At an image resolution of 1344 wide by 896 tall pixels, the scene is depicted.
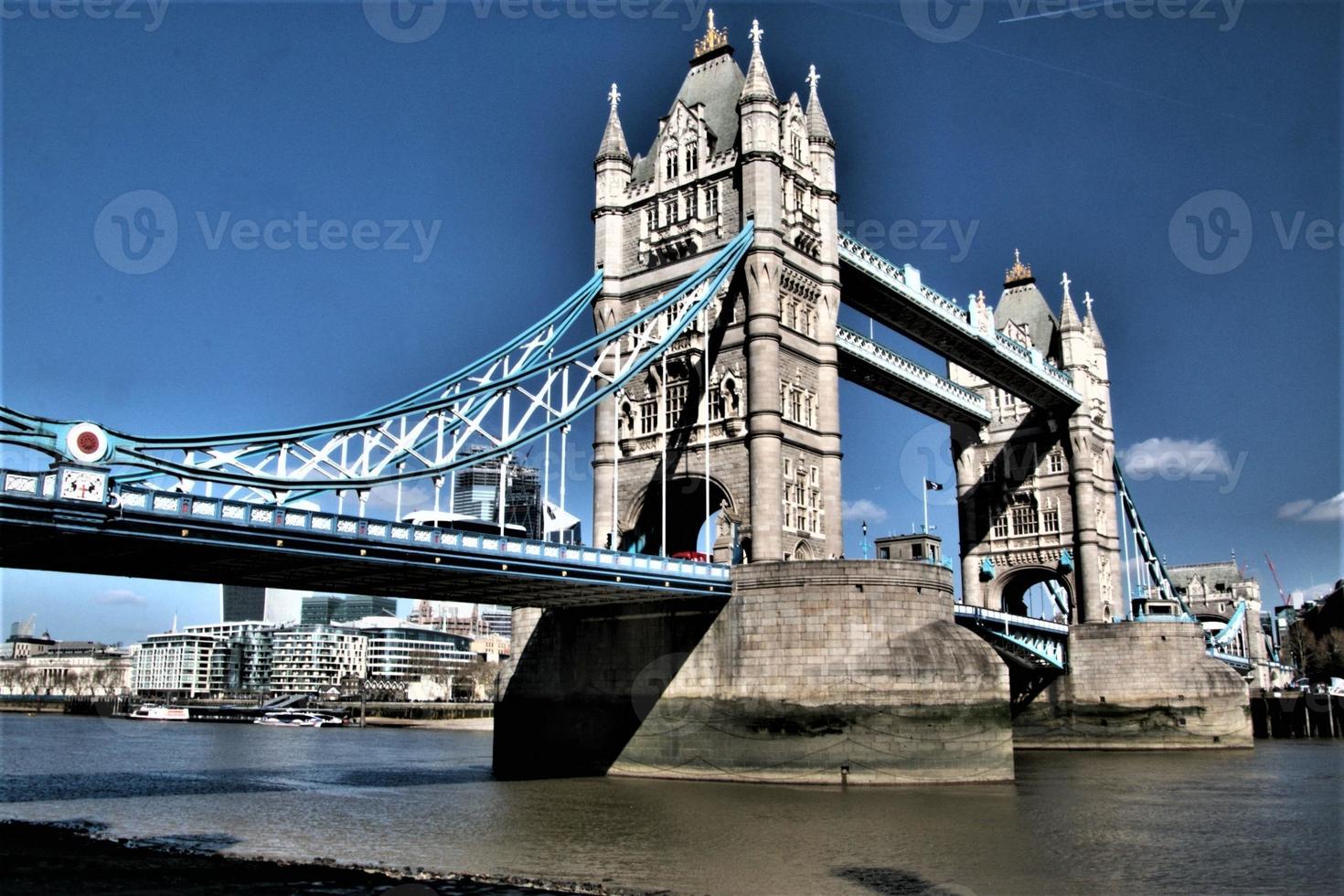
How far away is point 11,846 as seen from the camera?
2319 cm

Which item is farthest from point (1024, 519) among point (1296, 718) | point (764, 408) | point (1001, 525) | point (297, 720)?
point (297, 720)

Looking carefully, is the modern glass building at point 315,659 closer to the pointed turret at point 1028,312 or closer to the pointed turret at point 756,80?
the pointed turret at point 1028,312

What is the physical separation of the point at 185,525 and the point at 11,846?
7.64m

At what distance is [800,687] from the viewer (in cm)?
3894

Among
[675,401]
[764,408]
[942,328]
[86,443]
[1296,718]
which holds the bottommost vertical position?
[1296,718]

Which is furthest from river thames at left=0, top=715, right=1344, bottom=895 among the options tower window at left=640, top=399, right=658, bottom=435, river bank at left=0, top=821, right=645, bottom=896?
tower window at left=640, top=399, right=658, bottom=435

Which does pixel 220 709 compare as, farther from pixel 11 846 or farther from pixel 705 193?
pixel 11 846

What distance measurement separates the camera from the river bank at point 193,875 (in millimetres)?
18766

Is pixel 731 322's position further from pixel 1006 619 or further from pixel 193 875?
pixel 193 875

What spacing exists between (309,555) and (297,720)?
318ft

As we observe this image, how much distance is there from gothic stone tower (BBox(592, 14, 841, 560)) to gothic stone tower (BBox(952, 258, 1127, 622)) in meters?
25.6

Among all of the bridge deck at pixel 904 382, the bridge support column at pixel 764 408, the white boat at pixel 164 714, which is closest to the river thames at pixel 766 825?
the bridge support column at pixel 764 408

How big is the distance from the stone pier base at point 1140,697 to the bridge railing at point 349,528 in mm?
33300

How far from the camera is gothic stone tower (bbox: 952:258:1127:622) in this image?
2867 inches
